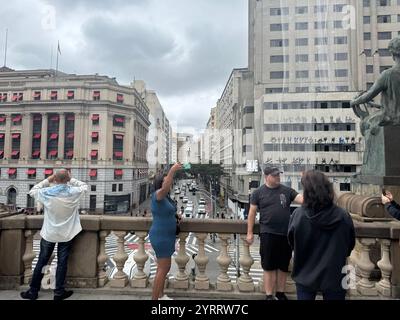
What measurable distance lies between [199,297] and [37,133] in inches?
2134

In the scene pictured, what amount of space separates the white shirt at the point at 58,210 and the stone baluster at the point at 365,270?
410 cm

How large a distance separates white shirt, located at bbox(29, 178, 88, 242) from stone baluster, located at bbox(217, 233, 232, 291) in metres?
2.12

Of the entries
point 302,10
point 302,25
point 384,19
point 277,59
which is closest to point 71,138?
point 277,59

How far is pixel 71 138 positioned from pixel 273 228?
50460mm

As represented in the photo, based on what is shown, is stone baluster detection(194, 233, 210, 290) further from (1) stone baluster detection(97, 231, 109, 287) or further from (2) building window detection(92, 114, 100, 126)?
(2) building window detection(92, 114, 100, 126)

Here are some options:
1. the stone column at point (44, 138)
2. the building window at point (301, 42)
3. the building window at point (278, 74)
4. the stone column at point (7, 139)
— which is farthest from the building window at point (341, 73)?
the stone column at point (7, 139)

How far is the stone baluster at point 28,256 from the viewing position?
408 cm

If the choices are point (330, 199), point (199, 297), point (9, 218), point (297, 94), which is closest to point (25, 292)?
point (9, 218)

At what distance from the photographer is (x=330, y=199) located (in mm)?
2354

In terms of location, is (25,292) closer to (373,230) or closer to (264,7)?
(373,230)

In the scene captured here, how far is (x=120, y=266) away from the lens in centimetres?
408

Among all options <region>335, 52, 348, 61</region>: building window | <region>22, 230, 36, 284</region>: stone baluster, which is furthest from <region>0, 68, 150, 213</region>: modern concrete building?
<region>22, 230, 36, 284</region>: stone baluster

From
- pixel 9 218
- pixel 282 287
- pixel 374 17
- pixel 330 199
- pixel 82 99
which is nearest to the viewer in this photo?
pixel 330 199

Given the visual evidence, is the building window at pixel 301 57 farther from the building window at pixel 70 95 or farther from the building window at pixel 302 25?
the building window at pixel 70 95
